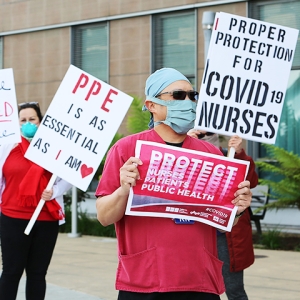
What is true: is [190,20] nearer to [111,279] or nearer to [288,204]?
[288,204]

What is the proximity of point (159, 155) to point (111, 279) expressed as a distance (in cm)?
577

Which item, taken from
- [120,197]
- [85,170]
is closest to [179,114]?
[120,197]

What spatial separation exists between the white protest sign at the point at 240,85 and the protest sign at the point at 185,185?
73cm

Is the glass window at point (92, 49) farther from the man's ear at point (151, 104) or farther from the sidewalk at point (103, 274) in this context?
the man's ear at point (151, 104)

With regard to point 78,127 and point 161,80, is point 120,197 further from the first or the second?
point 78,127

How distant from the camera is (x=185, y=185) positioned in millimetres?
3570

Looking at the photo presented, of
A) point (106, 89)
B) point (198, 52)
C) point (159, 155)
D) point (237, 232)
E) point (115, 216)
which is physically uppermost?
point (198, 52)

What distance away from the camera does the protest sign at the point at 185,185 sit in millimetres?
3480

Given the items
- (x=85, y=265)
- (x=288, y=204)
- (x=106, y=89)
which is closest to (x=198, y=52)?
(x=288, y=204)

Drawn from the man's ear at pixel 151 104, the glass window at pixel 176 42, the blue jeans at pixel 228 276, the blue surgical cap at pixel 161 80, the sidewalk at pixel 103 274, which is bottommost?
the sidewalk at pixel 103 274

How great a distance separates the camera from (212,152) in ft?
12.4

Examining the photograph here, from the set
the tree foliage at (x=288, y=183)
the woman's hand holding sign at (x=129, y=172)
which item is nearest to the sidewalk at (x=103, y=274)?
the tree foliage at (x=288, y=183)

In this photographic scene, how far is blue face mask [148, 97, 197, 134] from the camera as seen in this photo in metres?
3.57

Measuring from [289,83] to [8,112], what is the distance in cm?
840
